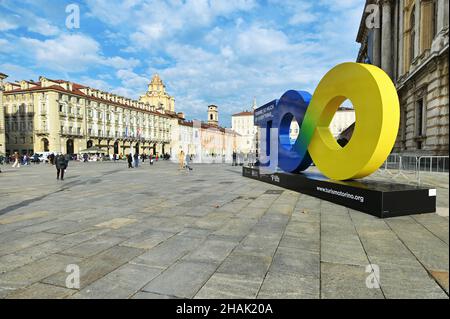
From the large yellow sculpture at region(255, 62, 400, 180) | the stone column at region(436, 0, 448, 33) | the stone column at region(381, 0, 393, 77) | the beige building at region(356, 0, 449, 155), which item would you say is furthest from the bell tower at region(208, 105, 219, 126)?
the large yellow sculpture at region(255, 62, 400, 180)

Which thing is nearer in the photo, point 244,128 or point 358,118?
point 358,118

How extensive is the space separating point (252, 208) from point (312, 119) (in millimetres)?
4224

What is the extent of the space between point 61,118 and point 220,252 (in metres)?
67.0

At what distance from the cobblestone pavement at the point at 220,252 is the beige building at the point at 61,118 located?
201 ft

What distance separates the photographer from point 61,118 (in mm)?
58938

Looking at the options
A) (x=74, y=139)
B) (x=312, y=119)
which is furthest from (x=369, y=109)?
(x=74, y=139)

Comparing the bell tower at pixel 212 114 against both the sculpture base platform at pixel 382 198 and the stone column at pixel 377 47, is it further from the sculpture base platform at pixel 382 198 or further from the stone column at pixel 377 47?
the sculpture base platform at pixel 382 198

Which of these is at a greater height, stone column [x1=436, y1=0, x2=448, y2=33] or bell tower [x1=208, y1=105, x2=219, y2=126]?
bell tower [x1=208, y1=105, x2=219, y2=126]

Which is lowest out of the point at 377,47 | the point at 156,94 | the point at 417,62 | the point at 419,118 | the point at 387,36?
the point at 419,118

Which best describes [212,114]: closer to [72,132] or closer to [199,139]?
[199,139]

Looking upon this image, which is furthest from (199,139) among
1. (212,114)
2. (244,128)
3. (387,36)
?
(387,36)

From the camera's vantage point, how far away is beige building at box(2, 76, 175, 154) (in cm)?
5788

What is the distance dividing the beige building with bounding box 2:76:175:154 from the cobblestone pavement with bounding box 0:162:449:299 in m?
61.3

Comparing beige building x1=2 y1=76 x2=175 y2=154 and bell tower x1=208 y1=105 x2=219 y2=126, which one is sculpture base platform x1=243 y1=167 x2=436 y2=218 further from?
bell tower x1=208 y1=105 x2=219 y2=126
